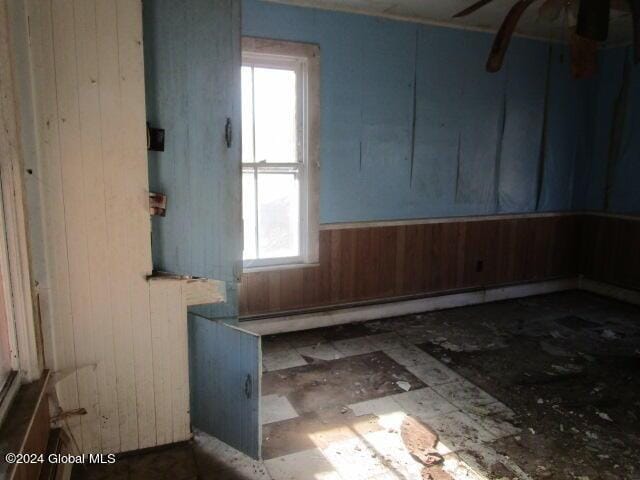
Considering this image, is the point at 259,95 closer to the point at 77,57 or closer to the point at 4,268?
the point at 77,57

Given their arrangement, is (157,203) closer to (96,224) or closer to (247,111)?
(96,224)

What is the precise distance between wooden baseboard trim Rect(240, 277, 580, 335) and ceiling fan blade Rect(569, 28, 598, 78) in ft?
8.34

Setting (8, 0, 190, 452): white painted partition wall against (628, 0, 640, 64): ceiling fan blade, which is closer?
(8, 0, 190, 452): white painted partition wall

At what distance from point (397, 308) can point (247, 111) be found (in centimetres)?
217

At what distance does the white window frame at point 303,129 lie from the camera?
3.39 meters

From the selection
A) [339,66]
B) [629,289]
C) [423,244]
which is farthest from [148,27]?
[629,289]

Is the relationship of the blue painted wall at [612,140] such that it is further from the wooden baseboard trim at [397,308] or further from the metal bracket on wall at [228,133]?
the metal bracket on wall at [228,133]

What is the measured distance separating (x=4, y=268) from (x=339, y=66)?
280 cm

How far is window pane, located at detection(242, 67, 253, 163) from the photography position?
338cm

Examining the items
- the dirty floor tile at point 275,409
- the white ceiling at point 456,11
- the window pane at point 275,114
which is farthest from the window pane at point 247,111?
the dirty floor tile at point 275,409

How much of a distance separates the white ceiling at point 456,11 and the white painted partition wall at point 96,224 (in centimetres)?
195

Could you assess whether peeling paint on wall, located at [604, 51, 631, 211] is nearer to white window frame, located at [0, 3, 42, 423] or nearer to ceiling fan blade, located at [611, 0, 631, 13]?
ceiling fan blade, located at [611, 0, 631, 13]

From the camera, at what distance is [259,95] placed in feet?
11.3

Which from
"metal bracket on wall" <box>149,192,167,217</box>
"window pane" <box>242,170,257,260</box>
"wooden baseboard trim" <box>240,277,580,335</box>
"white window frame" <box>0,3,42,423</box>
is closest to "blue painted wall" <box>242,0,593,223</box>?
"window pane" <box>242,170,257,260</box>
